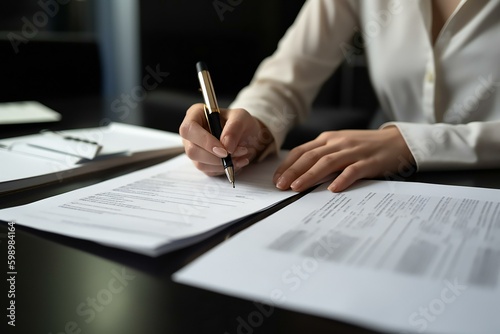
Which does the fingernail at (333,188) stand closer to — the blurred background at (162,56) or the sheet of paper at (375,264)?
the sheet of paper at (375,264)

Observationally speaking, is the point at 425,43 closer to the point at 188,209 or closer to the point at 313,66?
the point at 313,66

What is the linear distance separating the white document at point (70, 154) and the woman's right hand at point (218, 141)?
5.4 inches

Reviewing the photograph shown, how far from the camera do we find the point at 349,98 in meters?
1.64

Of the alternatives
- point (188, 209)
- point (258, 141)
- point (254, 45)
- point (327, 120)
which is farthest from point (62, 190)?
point (254, 45)

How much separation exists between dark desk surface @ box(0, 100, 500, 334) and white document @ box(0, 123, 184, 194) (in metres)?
0.19

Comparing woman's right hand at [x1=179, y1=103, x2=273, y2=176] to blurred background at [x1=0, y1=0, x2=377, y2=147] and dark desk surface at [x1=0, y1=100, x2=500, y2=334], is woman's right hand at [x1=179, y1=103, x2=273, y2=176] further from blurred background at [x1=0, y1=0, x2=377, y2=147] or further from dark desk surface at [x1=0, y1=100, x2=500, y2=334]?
blurred background at [x1=0, y1=0, x2=377, y2=147]

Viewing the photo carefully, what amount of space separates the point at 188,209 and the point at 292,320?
22cm

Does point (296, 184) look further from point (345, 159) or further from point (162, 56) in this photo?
point (162, 56)

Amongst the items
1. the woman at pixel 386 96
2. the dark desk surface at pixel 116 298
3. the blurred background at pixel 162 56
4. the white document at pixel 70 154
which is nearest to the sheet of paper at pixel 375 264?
the dark desk surface at pixel 116 298

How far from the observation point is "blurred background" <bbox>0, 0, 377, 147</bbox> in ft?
4.87

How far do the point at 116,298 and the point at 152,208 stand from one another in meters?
0.16

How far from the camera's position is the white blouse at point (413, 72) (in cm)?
63

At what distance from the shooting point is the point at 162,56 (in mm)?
1688

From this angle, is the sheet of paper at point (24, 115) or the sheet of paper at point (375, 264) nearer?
the sheet of paper at point (375, 264)
